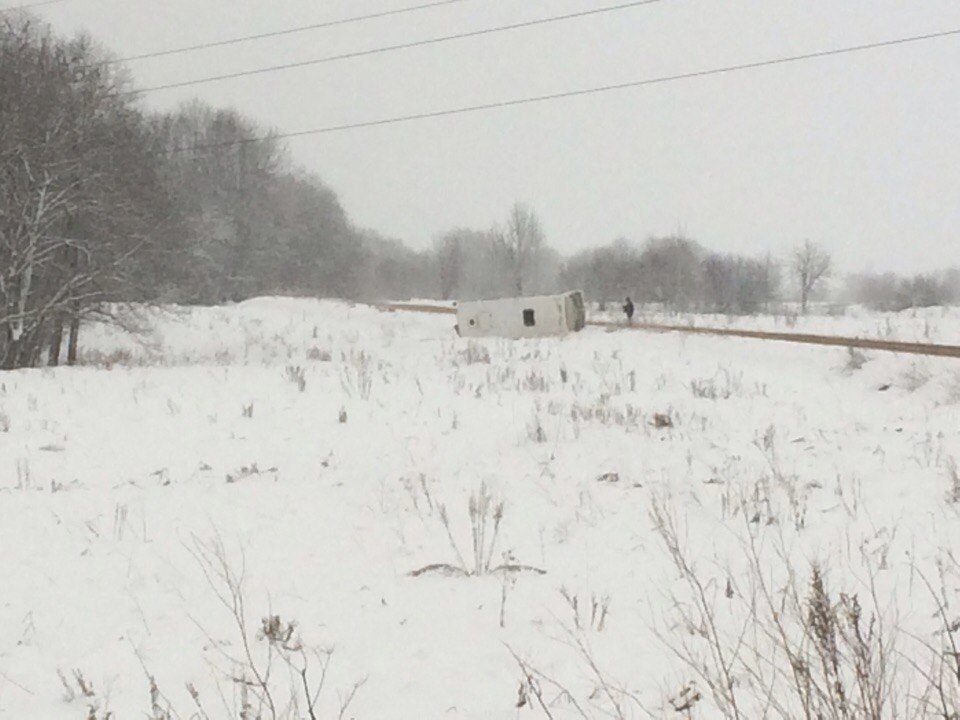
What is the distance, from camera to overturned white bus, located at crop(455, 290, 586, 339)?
76.5ft

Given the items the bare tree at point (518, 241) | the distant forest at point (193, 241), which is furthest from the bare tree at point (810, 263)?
the bare tree at point (518, 241)

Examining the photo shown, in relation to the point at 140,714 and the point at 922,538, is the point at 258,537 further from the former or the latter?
the point at 922,538

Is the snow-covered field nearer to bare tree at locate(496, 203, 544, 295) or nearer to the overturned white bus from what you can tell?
the overturned white bus

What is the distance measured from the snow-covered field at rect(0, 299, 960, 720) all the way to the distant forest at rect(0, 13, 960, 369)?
7910mm

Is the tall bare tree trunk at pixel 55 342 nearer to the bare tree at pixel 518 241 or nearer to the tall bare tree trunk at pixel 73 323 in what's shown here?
the tall bare tree trunk at pixel 73 323

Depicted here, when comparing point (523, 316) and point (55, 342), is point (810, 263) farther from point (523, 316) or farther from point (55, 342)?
point (55, 342)

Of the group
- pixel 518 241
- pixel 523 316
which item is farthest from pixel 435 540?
pixel 518 241

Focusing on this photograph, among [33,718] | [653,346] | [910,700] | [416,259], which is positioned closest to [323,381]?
[33,718]

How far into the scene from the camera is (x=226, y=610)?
10.5 ft

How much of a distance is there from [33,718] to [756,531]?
3.76 m

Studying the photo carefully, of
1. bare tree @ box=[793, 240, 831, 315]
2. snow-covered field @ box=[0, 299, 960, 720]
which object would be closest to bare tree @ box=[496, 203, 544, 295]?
bare tree @ box=[793, 240, 831, 315]

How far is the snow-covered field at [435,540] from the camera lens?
2615 mm

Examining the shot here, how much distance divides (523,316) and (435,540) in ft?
65.9

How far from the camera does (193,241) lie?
21531 mm
